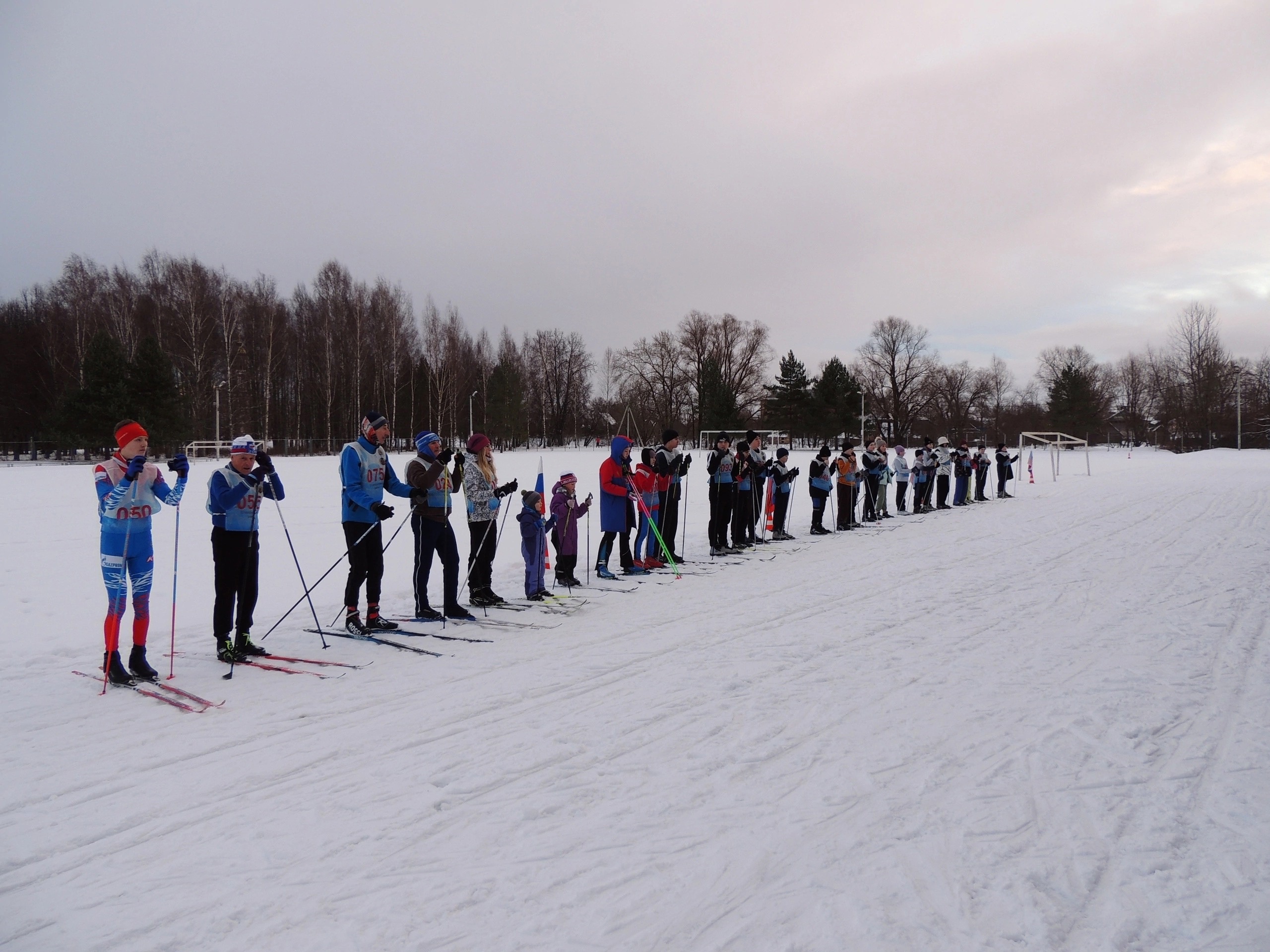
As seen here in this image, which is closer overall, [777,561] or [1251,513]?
[777,561]

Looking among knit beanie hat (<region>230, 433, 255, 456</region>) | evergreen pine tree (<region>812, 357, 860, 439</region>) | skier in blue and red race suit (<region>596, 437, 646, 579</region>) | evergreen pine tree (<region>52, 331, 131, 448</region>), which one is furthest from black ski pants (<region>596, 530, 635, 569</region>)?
evergreen pine tree (<region>812, 357, 860, 439</region>)

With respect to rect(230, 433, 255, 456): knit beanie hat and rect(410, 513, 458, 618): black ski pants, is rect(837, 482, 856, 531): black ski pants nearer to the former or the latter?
rect(410, 513, 458, 618): black ski pants

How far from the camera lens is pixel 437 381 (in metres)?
49.5

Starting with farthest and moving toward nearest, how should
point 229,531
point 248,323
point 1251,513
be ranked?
point 248,323
point 1251,513
point 229,531

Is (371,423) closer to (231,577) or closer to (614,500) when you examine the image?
(231,577)

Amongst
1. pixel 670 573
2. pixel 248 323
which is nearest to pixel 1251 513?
pixel 670 573

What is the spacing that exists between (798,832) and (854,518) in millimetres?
13802

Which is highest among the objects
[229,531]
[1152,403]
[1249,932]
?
[1152,403]

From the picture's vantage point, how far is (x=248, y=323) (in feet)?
150

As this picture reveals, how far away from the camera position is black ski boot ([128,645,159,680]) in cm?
521

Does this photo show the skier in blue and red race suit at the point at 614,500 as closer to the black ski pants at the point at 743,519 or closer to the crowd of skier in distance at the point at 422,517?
the crowd of skier in distance at the point at 422,517

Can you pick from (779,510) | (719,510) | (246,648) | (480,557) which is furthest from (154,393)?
(246,648)

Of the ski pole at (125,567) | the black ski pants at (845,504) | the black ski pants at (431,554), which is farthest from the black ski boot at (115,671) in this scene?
the black ski pants at (845,504)

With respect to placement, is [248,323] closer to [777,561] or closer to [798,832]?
[777,561]
